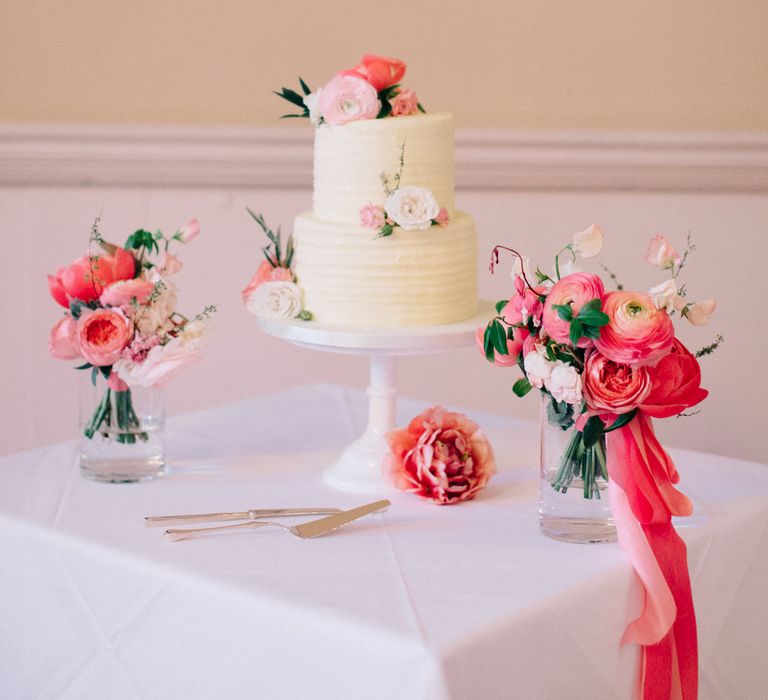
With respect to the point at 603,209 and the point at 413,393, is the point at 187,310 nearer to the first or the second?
the point at 413,393

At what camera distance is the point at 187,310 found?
291 centimetres

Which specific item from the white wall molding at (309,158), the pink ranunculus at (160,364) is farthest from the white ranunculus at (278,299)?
the white wall molding at (309,158)

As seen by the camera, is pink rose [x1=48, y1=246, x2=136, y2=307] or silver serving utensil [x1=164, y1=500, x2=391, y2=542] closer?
silver serving utensil [x1=164, y1=500, x2=391, y2=542]

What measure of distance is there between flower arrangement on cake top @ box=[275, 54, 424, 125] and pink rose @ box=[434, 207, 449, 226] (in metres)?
0.15

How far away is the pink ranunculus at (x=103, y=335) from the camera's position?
1.57 m

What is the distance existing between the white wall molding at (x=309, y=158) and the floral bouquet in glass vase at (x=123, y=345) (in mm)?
1175

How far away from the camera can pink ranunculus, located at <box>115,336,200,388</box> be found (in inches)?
62.0

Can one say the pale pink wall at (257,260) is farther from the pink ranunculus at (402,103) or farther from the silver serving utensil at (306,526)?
the silver serving utensil at (306,526)

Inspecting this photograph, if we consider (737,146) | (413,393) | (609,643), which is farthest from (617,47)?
(609,643)

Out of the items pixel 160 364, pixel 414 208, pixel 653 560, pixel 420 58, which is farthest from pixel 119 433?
pixel 420 58

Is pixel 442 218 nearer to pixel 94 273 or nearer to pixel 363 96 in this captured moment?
pixel 363 96

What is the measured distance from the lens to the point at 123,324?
1.58m

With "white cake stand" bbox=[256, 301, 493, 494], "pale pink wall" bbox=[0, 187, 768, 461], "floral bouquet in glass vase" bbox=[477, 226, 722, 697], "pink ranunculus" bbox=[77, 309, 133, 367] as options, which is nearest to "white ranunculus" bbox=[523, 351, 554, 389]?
"floral bouquet in glass vase" bbox=[477, 226, 722, 697]

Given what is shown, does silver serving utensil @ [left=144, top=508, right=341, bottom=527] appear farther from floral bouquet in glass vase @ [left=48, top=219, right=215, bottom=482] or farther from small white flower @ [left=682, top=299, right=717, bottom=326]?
small white flower @ [left=682, top=299, right=717, bottom=326]
